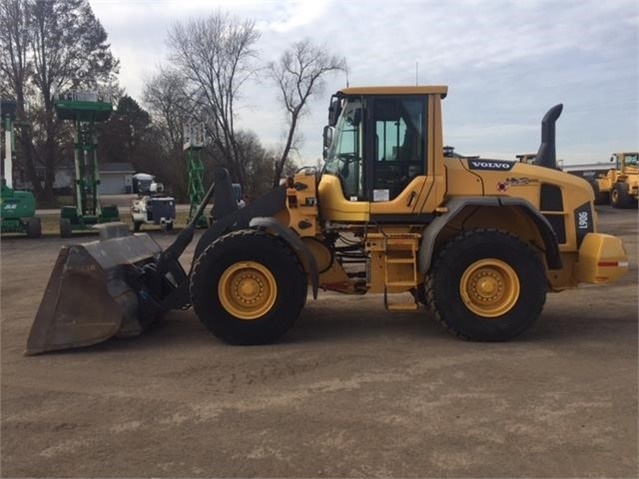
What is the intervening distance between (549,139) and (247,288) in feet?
14.0

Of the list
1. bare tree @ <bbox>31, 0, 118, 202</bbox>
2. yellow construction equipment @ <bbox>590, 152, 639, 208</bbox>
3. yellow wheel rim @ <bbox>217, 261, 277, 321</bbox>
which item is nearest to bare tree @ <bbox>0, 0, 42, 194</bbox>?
bare tree @ <bbox>31, 0, 118, 202</bbox>

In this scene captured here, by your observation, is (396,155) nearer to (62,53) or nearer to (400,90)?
(400,90)

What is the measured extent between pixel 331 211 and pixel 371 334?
1.50 meters

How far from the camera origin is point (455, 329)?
21.4ft

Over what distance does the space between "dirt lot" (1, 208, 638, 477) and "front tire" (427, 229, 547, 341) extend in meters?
0.24

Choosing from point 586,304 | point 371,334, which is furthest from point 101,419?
point 586,304

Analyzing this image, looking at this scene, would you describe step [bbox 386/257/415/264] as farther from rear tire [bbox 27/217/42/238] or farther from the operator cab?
rear tire [bbox 27/217/42/238]

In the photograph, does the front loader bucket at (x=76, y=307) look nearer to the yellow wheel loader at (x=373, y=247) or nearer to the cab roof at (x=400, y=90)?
the yellow wheel loader at (x=373, y=247)

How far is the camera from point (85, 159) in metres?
23.9

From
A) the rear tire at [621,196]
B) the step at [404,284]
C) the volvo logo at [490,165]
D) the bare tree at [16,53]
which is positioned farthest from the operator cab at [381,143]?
the bare tree at [16,53]

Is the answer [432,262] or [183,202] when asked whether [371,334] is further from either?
[183,202]

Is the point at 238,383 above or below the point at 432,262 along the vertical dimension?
below

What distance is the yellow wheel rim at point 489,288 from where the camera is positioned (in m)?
6.52

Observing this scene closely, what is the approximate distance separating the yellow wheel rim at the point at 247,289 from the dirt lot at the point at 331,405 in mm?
422
